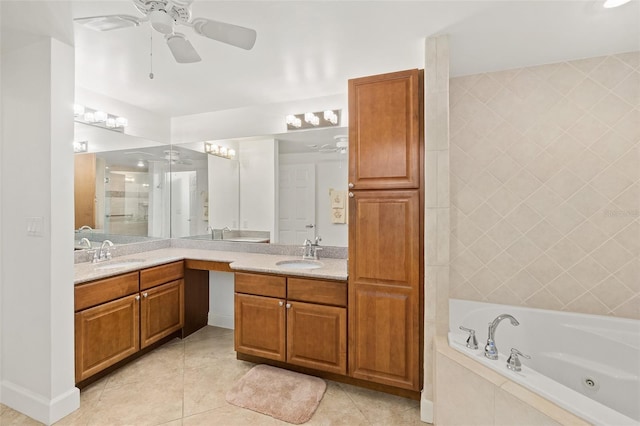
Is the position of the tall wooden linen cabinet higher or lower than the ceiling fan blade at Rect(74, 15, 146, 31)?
lower

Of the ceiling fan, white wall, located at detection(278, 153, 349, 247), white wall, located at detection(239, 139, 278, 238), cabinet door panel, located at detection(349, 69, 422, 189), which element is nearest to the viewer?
the ceiling fan

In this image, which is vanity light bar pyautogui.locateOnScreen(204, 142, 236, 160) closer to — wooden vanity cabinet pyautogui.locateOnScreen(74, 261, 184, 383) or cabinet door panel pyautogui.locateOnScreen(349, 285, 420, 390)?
wooden vanity cabinet pyautogui.locateOnScreen(74, 261, 184, 383)

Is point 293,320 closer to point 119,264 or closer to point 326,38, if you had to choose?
point 119,264

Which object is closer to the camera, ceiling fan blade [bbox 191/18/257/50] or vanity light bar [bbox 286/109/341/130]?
ceiling fan blade [bbox 191/18/257/50]

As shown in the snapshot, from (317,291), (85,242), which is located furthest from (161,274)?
(317,291)

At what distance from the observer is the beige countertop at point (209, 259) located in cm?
227

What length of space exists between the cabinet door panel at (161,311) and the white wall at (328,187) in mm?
1456

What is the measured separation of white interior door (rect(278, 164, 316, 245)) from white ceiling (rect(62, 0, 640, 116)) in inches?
29.7

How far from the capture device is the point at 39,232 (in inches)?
76.2

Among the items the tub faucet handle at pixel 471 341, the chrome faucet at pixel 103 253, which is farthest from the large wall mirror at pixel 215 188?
the tub faucet handle at pixel 471 341

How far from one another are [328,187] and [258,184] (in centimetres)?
77

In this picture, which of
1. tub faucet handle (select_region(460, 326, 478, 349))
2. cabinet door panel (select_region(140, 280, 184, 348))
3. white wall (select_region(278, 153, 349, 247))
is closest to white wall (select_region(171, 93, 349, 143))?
white wall (select_region(278, 153, 349, 247))

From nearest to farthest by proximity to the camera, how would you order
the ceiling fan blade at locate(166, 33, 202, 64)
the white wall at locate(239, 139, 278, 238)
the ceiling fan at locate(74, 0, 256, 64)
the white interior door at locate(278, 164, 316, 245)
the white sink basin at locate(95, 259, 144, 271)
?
the ceiling fan at locate(74, 0, 256, 64) < the ceiling fan blade at locate(166, 33, 202, 64) < the white sink basin at locate(95, 259, 144, 271) < the white interior door at locate(278, 164, 316, 245) < the white wall at locate(239, 139, 278, 238)

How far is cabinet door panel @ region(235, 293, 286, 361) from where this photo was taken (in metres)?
2.39
